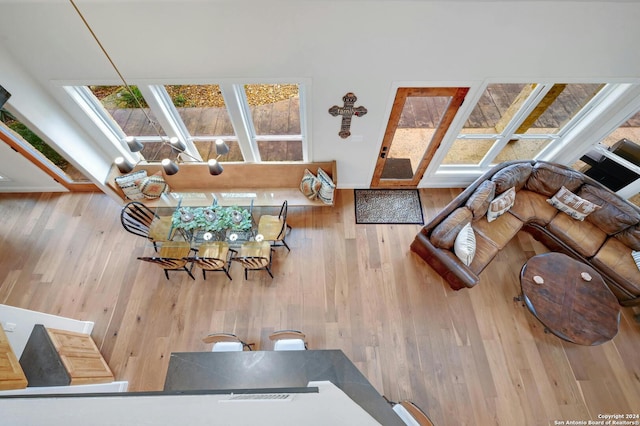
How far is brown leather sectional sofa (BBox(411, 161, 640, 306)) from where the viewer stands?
375 centimetres

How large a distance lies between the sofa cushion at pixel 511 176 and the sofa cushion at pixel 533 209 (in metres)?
0.26

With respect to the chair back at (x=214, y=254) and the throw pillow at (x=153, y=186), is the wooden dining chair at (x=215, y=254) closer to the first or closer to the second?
the chair back at (x=214, y=254)

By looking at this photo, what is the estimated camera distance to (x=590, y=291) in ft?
11.3

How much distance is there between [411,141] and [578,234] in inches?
111

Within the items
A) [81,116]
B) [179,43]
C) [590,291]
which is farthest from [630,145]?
[81,116]

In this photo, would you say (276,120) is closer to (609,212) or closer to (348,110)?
(348,110)

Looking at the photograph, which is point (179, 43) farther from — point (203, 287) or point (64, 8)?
point (203, 287)

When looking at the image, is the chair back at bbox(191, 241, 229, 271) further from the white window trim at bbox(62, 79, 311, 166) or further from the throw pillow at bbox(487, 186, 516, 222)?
the throw pillow at bbox(487, 186, 516, 222)

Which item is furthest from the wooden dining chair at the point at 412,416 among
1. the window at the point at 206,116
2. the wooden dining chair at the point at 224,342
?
the window at the point at 206,116

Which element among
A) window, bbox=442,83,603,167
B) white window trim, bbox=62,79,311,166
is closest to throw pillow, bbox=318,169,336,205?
white window trim, bbox=62,79,311,166

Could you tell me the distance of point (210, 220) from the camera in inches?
158

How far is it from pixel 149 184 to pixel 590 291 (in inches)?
237

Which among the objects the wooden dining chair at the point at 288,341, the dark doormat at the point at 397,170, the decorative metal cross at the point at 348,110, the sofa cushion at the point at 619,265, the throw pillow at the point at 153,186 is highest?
the decorative metal cross at the point at 348,110

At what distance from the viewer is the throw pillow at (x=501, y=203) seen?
13.1 feet
